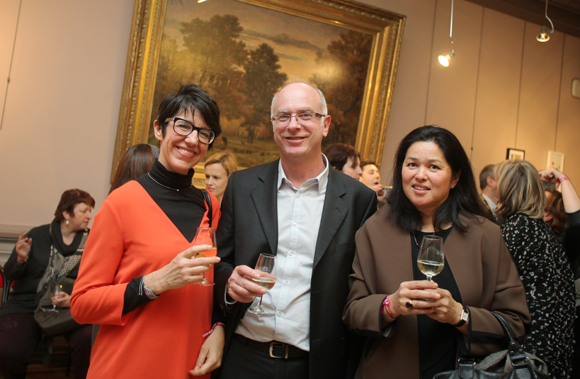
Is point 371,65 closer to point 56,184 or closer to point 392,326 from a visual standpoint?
point 56,184

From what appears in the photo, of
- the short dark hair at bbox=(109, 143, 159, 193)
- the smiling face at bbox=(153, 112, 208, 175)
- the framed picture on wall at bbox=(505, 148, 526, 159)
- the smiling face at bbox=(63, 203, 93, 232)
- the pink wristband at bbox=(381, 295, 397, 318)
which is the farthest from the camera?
the framed picture on wall at bbox=(505, 148, 526, 159)

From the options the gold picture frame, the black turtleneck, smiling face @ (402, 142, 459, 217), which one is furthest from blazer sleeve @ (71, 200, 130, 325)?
the gold picture frame

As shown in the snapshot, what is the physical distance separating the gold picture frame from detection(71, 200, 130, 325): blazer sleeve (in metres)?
3.25

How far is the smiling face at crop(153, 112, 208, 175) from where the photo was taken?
5.97 feet

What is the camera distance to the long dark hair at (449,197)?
1.94 metres

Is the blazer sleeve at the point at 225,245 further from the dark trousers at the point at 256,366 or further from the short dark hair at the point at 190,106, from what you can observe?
the short dark hair at the point at 190,106

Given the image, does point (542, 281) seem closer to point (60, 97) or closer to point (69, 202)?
point (69, 202)

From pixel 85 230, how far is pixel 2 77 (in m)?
1.82

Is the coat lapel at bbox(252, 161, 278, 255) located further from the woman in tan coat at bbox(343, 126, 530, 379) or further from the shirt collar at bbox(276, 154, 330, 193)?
the woman in tan coat at bbox(343, 126, 530, 379)

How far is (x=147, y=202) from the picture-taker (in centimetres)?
175

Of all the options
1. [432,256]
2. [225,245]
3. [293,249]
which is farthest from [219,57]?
[432,256]

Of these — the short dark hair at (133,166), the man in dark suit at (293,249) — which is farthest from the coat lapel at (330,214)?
the short dark hair at (133,166)

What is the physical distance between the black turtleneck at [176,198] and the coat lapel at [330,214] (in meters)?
0.56

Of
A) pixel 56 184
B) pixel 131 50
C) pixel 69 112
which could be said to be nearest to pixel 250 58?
pixel 131 50
